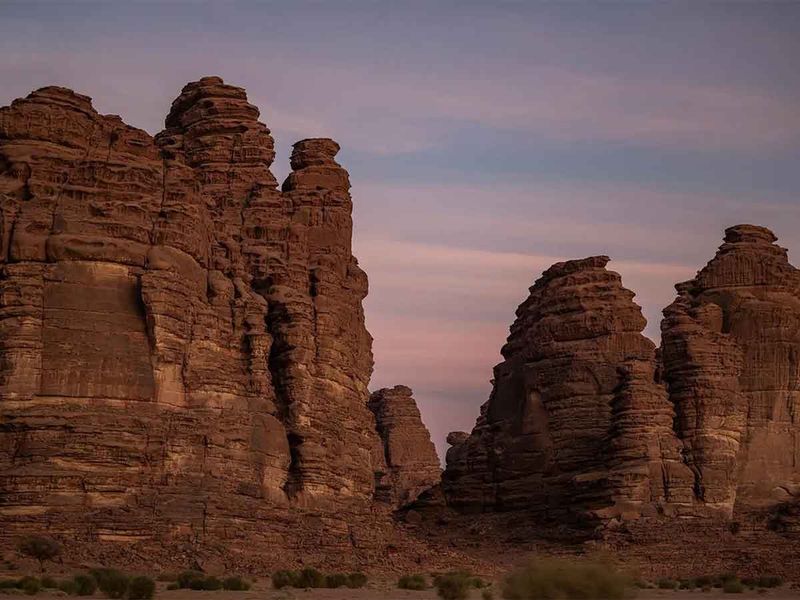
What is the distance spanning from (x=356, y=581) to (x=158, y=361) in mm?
10433

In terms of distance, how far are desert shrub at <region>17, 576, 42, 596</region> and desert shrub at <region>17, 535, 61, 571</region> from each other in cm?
409

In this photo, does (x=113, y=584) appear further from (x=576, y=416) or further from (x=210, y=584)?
(x=576, y=416)

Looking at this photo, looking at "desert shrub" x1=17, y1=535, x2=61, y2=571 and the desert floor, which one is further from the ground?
"desert shrub" x1=17, y1=535, x2=61, y2=571

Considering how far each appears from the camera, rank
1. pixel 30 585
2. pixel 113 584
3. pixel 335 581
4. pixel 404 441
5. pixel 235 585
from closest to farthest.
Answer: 1. pixel 30 585
2. pixel 113 584
3. pixel 235 585
4. pixel 335 581
5. pixel 404 441

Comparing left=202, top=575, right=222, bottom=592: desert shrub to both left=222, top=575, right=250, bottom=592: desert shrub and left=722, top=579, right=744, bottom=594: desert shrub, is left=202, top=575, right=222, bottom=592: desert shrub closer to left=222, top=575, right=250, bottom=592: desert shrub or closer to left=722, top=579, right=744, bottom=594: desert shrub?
left=222, top=575, right=250, bottom=592: desert shrub

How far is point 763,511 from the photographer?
90.9 metres

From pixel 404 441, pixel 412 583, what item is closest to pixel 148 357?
pixel 412 583

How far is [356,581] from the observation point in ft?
214

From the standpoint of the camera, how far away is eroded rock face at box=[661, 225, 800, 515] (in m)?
A: 90.2

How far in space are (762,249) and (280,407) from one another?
3256cm

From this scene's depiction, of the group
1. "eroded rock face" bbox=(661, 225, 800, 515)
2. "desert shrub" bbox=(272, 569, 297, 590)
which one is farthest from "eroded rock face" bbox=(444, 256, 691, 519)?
"desert shrub" bbox=(272, 569, 297, 590)

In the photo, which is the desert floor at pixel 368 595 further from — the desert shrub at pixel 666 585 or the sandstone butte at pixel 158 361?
the sandstone butte at pixel 158 361

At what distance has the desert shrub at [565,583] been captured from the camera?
5050cm

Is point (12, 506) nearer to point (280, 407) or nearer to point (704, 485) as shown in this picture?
point (280, 407)
